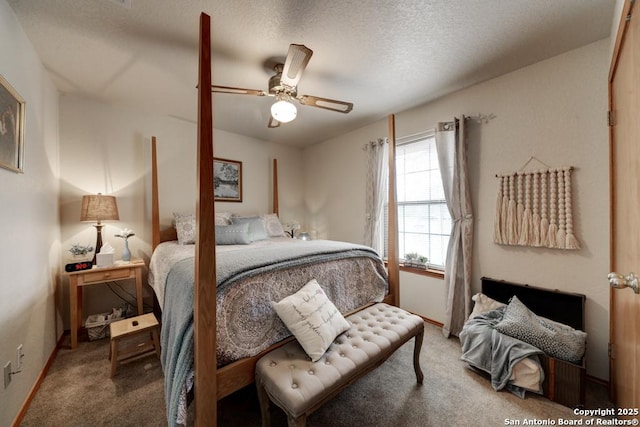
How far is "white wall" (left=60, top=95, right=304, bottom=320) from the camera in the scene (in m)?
2.51

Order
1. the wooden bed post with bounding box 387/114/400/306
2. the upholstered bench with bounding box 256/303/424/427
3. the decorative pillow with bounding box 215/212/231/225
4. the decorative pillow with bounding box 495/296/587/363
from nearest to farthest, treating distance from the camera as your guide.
A: the upholstered bench with bounding box 256/303/424/427 < the decorative pillow with bounding box 495/296/587/363 < the wooden bed post with bounding box 387/114/400/306 < the decorative pillow with bounding box 215/212/231/225

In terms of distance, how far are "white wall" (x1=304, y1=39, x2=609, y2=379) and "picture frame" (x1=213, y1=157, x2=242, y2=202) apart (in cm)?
256

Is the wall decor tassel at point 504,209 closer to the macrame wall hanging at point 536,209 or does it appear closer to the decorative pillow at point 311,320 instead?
the macrame wall hanging at point 536,209

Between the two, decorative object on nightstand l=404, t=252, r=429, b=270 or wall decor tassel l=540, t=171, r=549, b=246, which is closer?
wall decor tassel l=540, t=171, r=549, b=246

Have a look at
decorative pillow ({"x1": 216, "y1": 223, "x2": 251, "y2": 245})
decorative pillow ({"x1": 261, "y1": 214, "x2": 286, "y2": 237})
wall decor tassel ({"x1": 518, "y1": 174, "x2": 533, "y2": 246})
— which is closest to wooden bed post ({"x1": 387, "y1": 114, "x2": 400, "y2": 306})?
wall decor tassel ({"x1": 518, "y1": 174, "x2": 533, "y2": 246})

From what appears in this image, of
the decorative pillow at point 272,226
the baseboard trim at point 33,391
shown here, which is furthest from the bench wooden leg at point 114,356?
the decorative pillow at point 272,226

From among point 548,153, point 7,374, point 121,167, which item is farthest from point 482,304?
point 121,167

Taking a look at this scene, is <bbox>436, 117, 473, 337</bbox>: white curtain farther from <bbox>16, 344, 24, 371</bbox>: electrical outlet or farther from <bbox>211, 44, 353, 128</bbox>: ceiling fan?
<bbox>16, 344, 24, 371</bbox>: electrical outlet

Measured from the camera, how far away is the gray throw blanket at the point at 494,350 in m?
1.64

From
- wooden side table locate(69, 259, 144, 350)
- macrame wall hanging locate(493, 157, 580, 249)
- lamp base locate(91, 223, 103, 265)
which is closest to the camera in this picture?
macrame wall hanging locate(493, 157, 580, 249)

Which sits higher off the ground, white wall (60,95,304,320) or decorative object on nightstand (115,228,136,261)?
white wall (60,95,304,320)

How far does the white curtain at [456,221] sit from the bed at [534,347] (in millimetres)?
207

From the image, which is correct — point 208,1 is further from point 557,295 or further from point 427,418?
point 557,295

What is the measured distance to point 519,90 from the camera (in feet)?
6.86
